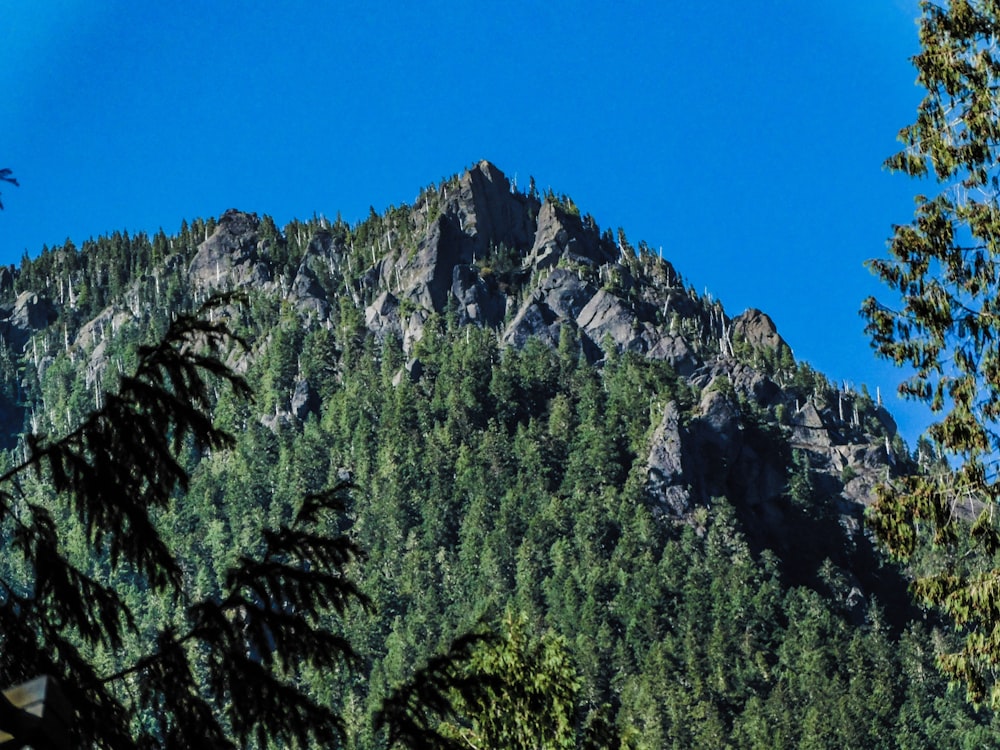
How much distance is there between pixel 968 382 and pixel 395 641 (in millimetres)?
152421

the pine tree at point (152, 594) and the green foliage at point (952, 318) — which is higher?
the green foliage at point (952, 318)

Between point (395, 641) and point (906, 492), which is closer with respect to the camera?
point (906, 492)

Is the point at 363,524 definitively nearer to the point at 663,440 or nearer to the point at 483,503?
the point at 483,503

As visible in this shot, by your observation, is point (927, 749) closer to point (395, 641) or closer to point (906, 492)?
point (395, 641)

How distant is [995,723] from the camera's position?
149250 mm

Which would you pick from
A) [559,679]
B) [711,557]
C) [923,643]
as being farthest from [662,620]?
[559,679]

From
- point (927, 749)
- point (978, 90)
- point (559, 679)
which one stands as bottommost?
point (559, 679)

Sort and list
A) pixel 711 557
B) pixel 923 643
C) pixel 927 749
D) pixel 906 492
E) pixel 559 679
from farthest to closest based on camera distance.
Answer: pixel 711 557 → pixel 923 643 → pixel 927 749 → pixel 559 679 → pixel 906 492

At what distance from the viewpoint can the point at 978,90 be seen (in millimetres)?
18188

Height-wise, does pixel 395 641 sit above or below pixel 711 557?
below

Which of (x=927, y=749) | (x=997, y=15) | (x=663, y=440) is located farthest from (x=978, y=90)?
(x=663, y=440)

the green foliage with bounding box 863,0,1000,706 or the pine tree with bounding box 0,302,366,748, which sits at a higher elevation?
the green foliage with bounding box 863,0,1000,706

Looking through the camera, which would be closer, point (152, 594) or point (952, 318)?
point (152, 594)

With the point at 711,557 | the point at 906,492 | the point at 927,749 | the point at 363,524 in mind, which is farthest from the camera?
the point at 363,524
